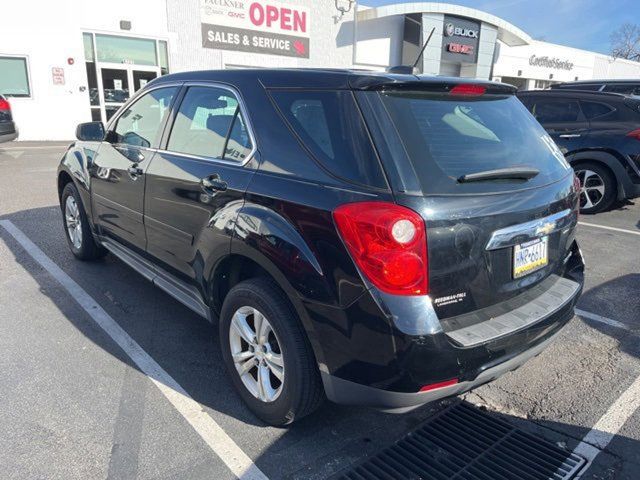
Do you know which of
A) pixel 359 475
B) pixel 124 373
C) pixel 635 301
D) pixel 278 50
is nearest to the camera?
pixel 359 475

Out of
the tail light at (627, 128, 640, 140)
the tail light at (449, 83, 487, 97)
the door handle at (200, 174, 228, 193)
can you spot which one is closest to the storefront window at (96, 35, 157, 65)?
the tail light at (627, 128, 640, 140)

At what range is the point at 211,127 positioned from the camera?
9.87 feet

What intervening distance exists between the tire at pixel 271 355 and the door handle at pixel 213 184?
1.77 ft

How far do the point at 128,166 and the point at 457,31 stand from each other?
2459cm

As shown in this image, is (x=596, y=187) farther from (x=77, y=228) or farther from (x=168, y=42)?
(x=168, y=42)

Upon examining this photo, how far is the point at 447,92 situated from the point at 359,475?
1.90 m

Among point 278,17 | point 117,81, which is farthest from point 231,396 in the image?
point 278,17

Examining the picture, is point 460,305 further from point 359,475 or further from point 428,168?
point 359,475

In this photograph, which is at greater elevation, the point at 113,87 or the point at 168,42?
the point at 168,42

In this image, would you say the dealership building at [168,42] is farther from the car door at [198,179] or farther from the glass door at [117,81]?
the car door at [198,179]

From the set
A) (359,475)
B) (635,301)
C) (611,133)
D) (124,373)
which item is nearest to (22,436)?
(124,373)

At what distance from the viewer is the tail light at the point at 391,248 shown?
1.98 m

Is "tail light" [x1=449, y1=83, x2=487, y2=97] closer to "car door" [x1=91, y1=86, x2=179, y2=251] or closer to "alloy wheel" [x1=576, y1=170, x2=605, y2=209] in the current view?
"car door" [x1=91, y1=86, x2=179, y2=251]

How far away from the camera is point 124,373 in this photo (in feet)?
10.1
